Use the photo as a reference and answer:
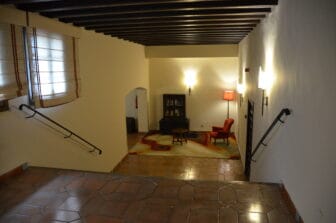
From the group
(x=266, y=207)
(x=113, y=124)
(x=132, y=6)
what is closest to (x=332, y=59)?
(x=266, y=207)

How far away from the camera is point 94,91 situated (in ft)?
18.0

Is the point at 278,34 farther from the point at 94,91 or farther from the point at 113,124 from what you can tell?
the point at 113,124

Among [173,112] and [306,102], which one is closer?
[306,102]

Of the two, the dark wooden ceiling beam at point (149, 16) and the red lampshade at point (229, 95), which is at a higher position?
the dark wooden ceiling beam at point (149, 16)

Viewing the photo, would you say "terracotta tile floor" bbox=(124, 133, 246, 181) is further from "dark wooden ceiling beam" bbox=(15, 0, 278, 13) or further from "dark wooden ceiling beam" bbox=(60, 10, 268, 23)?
"dark wooden ceiling beam" bbox=(15, 0, 278, 13)

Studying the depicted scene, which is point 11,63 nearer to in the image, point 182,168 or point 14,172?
point 14,172

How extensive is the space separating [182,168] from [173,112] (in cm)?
399

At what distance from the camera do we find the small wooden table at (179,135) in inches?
366

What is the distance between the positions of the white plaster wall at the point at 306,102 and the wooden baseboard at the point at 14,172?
3.32m

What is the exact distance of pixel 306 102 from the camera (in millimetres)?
2250

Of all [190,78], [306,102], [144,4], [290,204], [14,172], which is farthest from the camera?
[190,78]

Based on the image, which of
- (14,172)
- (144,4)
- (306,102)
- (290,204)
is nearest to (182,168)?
(14,172)

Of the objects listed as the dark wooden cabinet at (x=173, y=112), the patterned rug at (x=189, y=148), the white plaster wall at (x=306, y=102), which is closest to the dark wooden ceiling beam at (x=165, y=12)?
the white plaster wall at (x=306, y=102)

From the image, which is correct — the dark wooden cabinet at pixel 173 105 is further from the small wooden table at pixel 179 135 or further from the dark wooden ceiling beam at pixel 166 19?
the dark wooden ceiling beam at pixel 166 19
